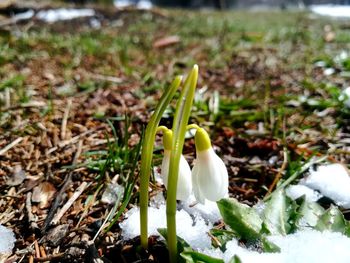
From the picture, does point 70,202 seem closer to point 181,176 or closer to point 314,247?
point 181,176

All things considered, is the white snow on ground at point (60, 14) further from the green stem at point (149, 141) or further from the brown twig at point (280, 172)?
the green stem at point (149, 141)

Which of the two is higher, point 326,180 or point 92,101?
point 92,101

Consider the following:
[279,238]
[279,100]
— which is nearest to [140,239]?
[279,238]

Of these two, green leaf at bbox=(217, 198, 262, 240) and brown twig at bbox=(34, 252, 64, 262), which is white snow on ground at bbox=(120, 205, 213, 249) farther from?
brown twig at bbox=(34, 252, 64, 262)

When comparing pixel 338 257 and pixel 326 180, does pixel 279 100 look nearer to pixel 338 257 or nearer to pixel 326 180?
pixel 326 180

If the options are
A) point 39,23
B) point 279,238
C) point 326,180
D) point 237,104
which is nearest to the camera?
point 279,238
